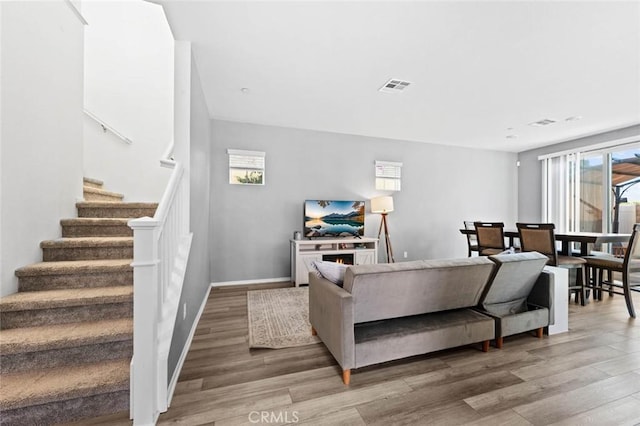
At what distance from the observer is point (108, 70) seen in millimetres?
3332

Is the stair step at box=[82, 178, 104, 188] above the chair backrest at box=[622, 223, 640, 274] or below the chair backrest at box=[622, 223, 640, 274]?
above

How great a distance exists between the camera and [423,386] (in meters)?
1.72

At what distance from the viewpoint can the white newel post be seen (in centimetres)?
138

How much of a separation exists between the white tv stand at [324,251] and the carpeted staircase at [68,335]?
235cm

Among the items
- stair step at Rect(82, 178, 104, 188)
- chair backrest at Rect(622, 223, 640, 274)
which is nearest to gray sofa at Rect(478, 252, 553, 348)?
chair backrest at Rect(622, 223, 640, 274)

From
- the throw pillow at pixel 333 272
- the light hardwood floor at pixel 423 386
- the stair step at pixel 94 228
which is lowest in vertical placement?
the light hardwood floor at pixel 423 386

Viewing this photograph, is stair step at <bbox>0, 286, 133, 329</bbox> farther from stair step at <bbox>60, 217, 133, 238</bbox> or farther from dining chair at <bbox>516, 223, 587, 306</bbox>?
dining chair at <bbox>516, 223, 587, 306</bbox>

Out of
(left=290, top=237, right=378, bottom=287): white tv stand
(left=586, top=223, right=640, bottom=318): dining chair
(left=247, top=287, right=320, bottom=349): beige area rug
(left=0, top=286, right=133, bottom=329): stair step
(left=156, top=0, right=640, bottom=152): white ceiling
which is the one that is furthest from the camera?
(left=290, top=237, right=378, bottom=287): white tv stand

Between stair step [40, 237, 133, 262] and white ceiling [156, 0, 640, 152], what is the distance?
6.22 feet

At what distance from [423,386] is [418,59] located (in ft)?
9.31

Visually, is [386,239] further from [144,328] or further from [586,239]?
[144,328]

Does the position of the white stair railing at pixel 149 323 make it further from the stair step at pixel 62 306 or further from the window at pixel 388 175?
the window at pixel 388 175

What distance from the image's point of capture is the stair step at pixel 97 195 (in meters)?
2.73

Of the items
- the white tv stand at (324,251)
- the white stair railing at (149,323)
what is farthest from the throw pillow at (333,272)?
the white tv stand at (324,251)
